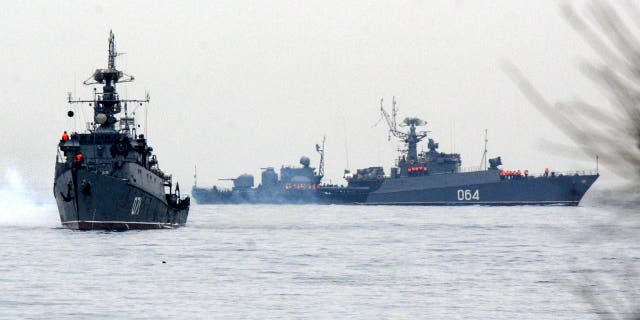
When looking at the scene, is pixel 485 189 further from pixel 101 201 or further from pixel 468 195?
pixel 101 201

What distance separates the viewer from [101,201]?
6819cm

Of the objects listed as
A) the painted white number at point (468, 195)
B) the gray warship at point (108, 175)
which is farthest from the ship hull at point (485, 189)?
the gray warship at point (108, 175)

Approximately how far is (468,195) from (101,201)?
385ft

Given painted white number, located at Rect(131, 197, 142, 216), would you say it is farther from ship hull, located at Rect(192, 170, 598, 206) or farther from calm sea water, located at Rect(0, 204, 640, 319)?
ship hull, located at Rect(192, 170, 598, 206)

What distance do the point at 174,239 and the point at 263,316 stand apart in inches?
1512

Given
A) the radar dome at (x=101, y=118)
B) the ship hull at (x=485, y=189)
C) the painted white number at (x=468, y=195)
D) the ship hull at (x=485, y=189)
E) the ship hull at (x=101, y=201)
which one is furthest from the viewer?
the painted white number at (x=468, y=195)

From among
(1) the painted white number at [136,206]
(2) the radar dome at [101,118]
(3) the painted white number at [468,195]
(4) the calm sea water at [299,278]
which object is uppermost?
(2) the radar dome at [101,118]

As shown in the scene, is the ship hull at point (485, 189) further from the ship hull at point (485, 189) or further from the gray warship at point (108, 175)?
the gray warship at point (108, 175)

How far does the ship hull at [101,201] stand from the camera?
6781cm

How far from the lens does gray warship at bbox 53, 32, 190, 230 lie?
68.0 meters

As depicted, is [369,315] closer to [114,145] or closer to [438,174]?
[114,145]

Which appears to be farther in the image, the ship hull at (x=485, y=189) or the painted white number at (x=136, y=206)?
the ship hull at (x=485, y=189)

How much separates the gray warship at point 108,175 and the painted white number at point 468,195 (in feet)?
353

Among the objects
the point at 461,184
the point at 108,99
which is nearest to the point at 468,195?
the point at 461,184
